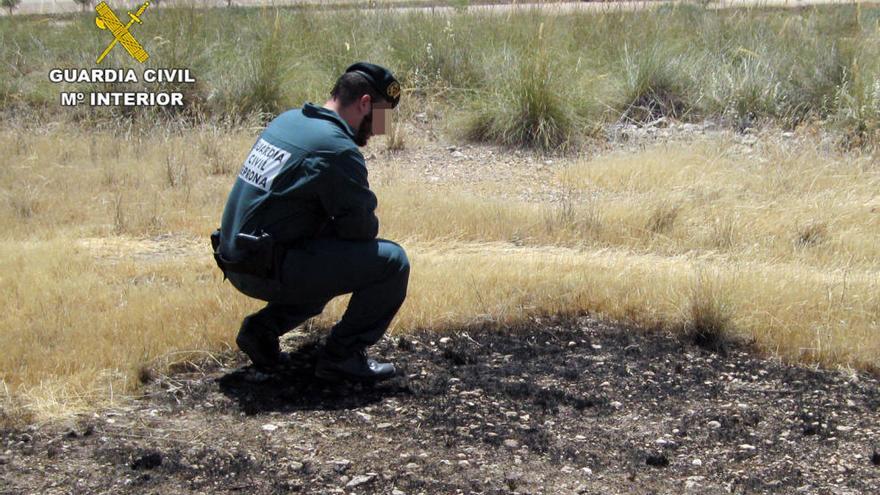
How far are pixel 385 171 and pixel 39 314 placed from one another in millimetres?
4163

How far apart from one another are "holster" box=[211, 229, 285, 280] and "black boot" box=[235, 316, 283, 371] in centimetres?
41

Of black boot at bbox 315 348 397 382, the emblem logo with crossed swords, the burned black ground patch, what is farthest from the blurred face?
the emblem logo with crossed swords

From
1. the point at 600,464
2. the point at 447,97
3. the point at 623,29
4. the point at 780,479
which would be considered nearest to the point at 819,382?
the point at 780,479

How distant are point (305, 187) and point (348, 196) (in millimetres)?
183

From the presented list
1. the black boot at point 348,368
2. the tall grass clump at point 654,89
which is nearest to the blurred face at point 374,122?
the black boot at point 348,368

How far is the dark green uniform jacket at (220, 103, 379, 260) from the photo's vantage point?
4730 millimetres

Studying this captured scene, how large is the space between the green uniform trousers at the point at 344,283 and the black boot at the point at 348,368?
4cm

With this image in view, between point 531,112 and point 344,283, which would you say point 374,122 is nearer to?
point 344,283

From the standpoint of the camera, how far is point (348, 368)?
507cm

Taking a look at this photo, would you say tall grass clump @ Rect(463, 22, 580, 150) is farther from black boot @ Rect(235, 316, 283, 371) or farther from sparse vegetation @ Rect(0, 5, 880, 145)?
black boot @ Rect(235, 316, 283, 371)

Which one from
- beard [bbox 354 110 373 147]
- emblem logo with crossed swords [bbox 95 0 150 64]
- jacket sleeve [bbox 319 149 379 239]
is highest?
emblem logo with crossed swords [bbox 95 0 150 64]

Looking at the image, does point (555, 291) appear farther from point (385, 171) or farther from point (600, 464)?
point (385, 171)

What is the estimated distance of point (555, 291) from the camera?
6297mm

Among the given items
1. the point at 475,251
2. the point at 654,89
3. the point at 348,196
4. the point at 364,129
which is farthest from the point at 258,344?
the point at 654,89
